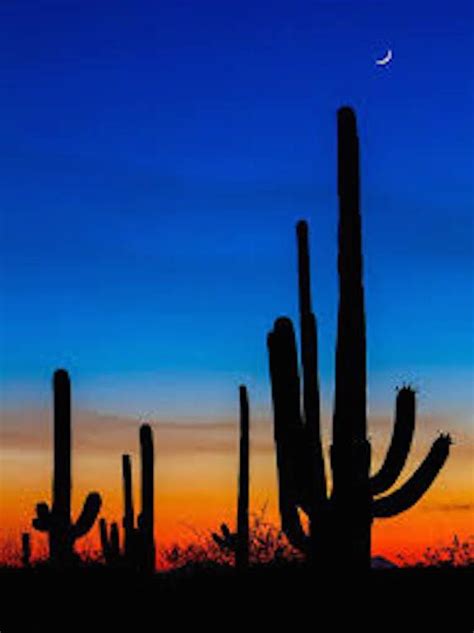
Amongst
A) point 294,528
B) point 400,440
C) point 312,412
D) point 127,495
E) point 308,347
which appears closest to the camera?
point 400,440

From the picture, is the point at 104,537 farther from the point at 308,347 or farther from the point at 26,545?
the point at 308,347

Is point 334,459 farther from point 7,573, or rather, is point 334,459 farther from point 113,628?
point 7,573

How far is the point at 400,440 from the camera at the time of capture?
43.3ft

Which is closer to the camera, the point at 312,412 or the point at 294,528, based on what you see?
the point at 294,528

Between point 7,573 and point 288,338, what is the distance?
7494 mm

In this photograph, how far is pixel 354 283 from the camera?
13625mm

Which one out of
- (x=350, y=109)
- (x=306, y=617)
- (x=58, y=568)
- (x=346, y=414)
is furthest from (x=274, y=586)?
(x=58, y=568)

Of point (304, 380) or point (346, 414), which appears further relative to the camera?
point (304, 380)

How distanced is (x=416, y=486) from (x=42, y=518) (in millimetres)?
10143

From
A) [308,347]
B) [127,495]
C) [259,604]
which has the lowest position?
[259,604]

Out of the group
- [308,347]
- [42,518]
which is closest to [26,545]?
[42,518]

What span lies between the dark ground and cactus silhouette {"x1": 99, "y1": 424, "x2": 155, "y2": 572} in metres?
7.39

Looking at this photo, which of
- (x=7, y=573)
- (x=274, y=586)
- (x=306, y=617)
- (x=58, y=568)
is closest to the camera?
(x=306, y=617)

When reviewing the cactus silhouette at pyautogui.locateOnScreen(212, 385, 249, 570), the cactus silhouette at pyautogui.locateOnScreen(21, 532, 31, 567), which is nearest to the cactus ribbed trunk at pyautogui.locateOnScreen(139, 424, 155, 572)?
the cactus silhouette at pyautogui.locateOnScreen(212, 385, 249, 570)
